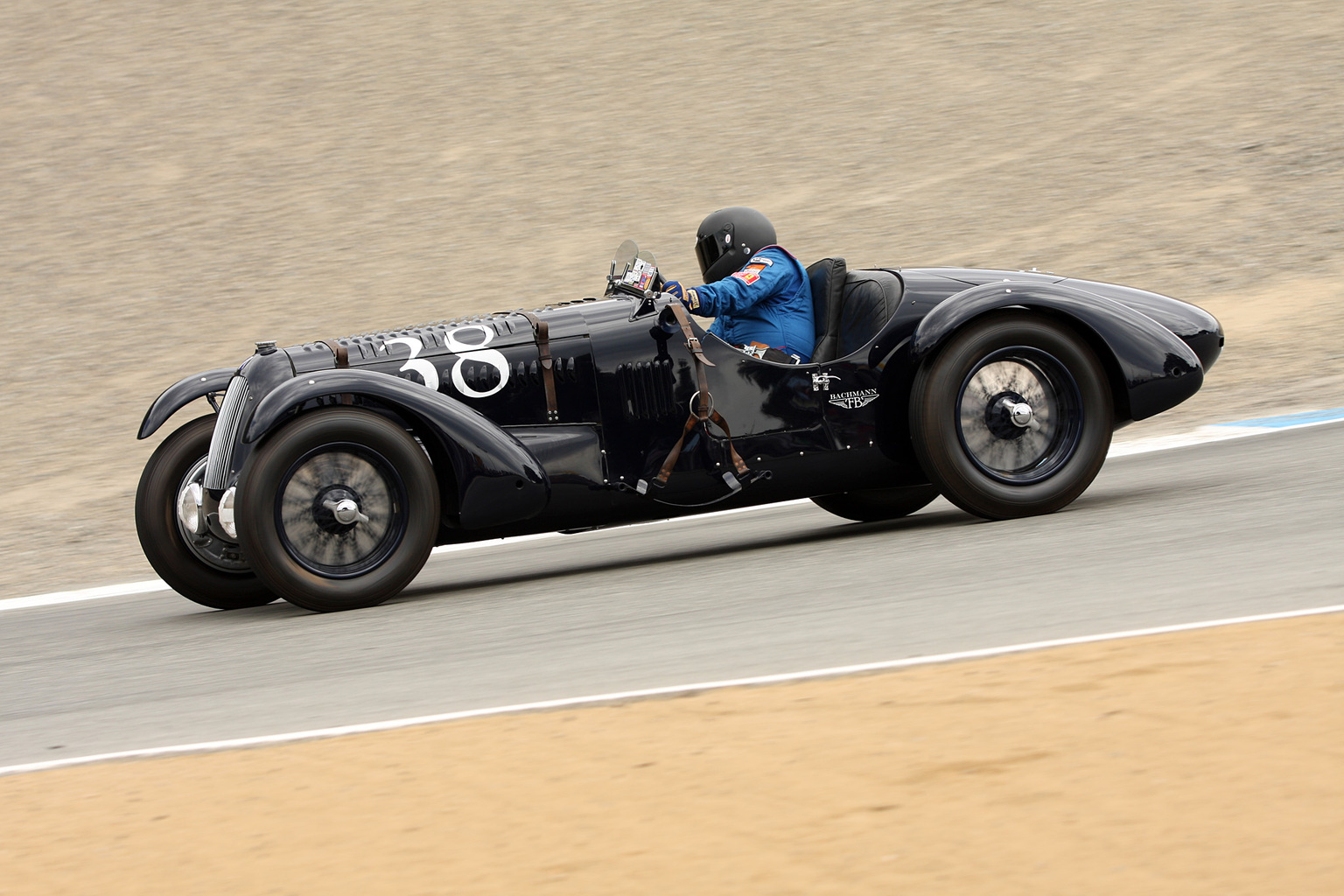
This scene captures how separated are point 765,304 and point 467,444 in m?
1.58

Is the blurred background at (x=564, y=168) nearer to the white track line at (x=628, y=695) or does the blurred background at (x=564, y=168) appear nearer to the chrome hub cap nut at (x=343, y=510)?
the chrome hub cap nut at (x=343, y=510)

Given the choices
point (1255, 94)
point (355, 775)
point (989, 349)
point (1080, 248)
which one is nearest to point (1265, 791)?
point (355, 775)

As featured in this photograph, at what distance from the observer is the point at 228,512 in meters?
6.22

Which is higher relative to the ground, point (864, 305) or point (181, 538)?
point (864, 305)

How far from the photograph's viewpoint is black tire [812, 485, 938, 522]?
25.1 feet

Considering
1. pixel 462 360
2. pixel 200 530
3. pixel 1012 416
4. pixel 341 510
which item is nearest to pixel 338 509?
pixel 341 510

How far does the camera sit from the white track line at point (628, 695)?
13.5 feet

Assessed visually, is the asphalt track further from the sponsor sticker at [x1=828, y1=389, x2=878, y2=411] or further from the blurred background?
the blurred background

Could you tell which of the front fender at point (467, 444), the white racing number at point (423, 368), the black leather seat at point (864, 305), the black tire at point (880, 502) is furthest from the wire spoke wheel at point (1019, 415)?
the white racing number at point (423, 368)

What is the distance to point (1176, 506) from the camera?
6.44 meters

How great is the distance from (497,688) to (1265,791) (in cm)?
232

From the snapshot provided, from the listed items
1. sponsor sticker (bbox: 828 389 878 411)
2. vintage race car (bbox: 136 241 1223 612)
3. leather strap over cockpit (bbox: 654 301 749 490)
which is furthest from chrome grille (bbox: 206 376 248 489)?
sponsor sticker (bbox: 828 389 878 411)

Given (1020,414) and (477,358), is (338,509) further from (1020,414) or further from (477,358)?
Answer: (1020,414)

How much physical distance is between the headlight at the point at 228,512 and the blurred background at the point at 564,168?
278cm
